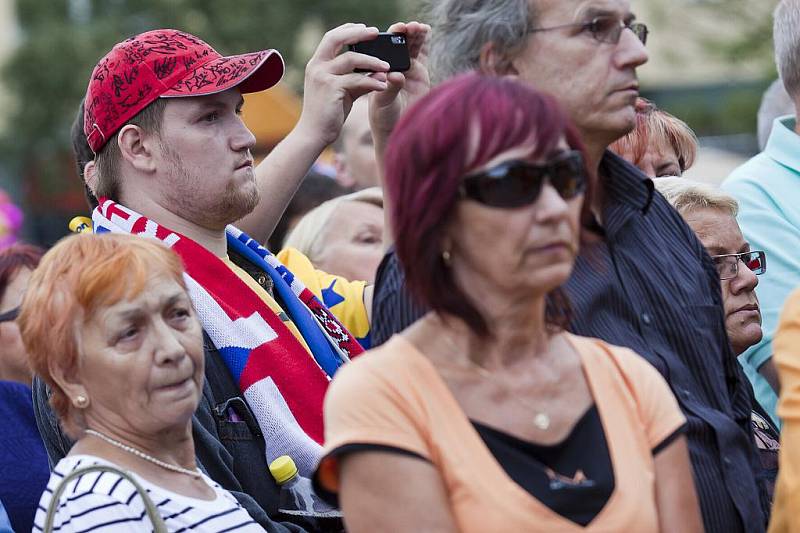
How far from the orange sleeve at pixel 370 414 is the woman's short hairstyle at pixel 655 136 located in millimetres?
2392

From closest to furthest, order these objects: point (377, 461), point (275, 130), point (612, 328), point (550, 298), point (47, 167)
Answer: point (377, 461)
point (550, 298)
point (612, 328)
point (275, 130)
point (47, 167)

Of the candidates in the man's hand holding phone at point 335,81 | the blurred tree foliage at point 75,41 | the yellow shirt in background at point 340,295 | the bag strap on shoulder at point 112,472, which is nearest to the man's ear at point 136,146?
the man's hand holding phone at point 335,81

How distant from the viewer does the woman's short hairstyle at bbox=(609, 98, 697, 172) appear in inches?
177

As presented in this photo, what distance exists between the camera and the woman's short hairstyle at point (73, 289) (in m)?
2.88

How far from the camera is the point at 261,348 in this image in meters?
3.41

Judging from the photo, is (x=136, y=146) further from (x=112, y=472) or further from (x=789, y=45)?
(x=789, y=45)

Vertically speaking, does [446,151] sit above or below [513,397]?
above

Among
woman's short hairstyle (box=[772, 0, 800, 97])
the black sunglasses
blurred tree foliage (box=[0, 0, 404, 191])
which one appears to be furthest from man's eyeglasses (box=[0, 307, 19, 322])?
blurred tree foliage (box=[0, 0, 404, 191])

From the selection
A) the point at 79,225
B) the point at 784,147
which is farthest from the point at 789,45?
the point at 79,225

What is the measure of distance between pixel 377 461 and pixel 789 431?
2.70ft

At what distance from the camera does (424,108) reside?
7.52 ft

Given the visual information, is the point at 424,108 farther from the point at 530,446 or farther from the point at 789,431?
the point at 789,431

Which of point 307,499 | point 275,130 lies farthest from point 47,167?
point 307,499

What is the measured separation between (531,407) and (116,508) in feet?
3.18
